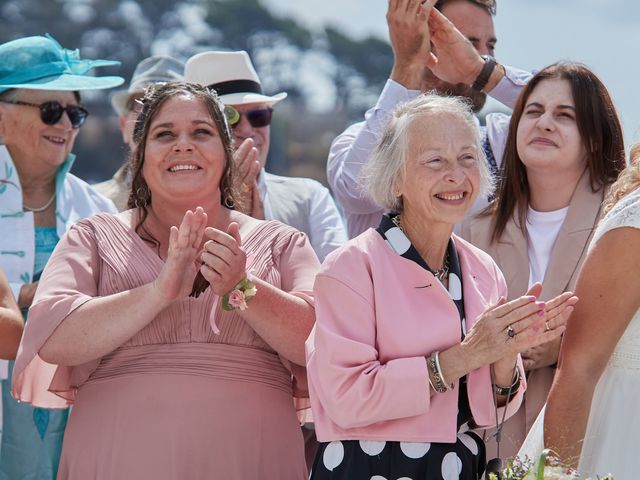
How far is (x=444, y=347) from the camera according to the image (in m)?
3.31

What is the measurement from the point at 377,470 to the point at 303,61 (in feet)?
57.5

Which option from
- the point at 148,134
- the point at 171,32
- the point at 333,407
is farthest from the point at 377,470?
the point at 171,32

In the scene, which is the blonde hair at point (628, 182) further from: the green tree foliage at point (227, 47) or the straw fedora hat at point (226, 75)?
the green tree foliage at point (227, 47)

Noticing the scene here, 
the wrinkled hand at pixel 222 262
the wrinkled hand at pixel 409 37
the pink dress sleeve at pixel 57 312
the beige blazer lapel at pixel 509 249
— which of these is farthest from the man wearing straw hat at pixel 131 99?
the wrinkled hand at pixel 222 262

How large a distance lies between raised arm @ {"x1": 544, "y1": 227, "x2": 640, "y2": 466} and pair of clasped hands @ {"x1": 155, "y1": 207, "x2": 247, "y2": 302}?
3.37ft

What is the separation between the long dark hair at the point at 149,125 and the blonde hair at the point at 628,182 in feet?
4.48

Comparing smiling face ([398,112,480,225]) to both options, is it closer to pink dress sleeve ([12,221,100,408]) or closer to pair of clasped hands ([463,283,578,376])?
pair of clasped hands ([463,283,578,376])

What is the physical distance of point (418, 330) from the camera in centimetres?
330

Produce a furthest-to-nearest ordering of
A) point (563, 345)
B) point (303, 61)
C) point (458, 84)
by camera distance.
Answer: point (303, 61) < point (458, 84) < point (563, 345)

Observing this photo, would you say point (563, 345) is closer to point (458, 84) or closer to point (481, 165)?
point (481, 165)

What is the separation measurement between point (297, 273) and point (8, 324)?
1.13 m

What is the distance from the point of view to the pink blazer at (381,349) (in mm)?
3195

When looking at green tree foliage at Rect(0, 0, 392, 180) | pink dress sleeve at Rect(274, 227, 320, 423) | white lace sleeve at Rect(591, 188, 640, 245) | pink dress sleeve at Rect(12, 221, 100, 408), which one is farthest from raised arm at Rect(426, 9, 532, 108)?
green tree foliage at Rect(0, 0, 392, 180)

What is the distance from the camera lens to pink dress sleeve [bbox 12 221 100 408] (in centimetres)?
364
